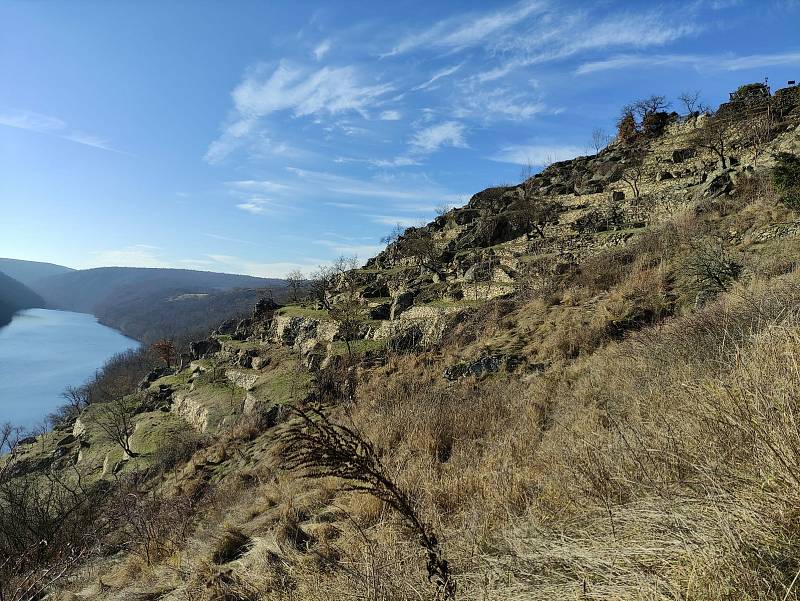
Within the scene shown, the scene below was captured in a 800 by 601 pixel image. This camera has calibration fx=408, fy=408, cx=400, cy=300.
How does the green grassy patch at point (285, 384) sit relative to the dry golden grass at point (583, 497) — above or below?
below

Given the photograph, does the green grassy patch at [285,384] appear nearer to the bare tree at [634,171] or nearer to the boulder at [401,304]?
the boulder at [401,304]

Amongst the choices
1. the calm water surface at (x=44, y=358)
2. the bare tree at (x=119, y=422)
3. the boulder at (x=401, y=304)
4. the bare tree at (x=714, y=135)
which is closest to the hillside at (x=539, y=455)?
the boulder at (x=401, y=304)

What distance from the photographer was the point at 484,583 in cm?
203

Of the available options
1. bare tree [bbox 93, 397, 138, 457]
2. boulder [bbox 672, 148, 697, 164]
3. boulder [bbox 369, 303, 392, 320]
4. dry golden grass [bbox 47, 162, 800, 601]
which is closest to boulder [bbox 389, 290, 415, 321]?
boulder [bbox 369, 303, 392, 320]

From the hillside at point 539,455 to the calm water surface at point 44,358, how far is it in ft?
248

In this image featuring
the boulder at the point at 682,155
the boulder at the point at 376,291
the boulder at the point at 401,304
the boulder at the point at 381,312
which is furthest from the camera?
the boulder at the point at 376,291

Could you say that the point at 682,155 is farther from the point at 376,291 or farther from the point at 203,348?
the point at 203,348

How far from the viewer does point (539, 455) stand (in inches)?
143

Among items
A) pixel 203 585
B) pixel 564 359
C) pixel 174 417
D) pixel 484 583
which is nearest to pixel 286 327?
pixel 174 417

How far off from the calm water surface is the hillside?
75.7m

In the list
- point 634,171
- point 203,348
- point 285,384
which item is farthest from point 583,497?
point 203,348

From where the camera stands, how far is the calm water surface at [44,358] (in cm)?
7356

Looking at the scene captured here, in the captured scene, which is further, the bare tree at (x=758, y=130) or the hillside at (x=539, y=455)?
the bare tree at (x=758, y=130)

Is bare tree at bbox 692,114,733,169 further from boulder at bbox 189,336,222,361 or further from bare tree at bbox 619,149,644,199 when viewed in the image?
boulder at bbox 189,336,222,361
